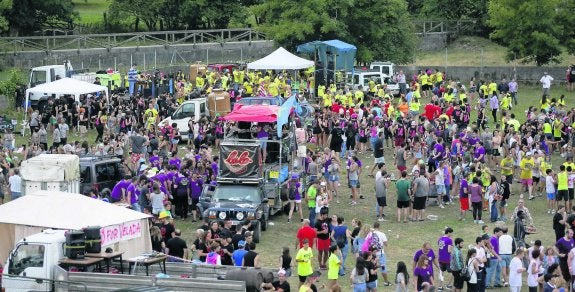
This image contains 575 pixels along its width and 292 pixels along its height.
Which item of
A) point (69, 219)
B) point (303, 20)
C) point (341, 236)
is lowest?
point (341, 236)

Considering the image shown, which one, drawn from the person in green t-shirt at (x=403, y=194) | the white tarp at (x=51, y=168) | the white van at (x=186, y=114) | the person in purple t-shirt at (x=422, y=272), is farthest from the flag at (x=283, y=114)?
the person in purple t-shirt at (x=422, y=272)

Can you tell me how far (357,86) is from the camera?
51.7m

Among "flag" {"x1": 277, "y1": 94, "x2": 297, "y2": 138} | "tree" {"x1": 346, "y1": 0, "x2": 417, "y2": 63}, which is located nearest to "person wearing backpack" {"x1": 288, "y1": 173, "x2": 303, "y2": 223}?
"flag" {"x1": 277, "y1": 94, "x2": 297, "y2": 138}

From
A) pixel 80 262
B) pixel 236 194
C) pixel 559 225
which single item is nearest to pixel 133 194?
pixel 236 194

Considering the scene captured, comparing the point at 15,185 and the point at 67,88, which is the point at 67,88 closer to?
the point at 67,88

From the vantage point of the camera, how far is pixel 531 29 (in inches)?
2274

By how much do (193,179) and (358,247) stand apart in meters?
7.18

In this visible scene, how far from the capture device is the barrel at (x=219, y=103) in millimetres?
44219

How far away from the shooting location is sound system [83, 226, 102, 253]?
22.1 m

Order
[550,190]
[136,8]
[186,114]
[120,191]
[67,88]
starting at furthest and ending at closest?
[136,8] → [67,88] → [186,114] → [550,190] → [120,191]

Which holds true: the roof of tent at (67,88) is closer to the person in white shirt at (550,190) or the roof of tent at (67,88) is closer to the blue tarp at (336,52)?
the blue tarp at (336,52)

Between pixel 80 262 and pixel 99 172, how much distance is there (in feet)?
33.1

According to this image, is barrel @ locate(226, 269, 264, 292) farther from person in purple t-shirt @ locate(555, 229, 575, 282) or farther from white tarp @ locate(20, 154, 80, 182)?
white tarp @ locate(20, 154, 80, 182)

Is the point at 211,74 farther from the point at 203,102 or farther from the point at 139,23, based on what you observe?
the point at 139,23
